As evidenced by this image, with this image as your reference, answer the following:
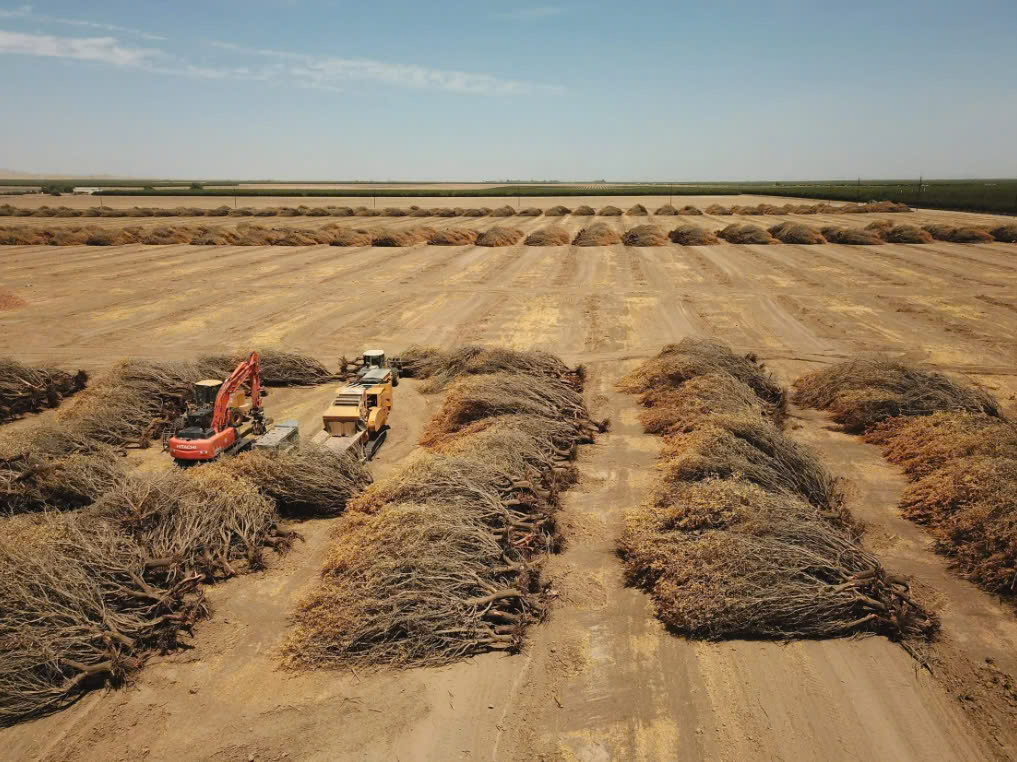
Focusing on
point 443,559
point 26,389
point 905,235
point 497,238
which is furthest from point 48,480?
point 905,235

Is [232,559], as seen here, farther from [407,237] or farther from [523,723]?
[407,237]

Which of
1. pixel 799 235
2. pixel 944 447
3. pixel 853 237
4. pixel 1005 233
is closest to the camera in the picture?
pixel 944 447

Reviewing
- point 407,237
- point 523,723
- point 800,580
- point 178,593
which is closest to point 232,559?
point 178,593

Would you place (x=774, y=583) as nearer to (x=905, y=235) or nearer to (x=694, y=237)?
(x=694, y=237)

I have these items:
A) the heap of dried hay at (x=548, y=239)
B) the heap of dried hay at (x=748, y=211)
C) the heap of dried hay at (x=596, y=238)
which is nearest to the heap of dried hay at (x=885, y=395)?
the heap of dried hay at (x=596, y=238)

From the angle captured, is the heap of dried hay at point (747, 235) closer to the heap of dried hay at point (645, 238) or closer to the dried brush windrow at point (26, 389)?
the heap of dried hay at point (645, 238)

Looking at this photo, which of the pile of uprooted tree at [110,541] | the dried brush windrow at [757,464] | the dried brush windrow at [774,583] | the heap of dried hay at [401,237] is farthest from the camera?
the heap of dried hay at [401,237]
